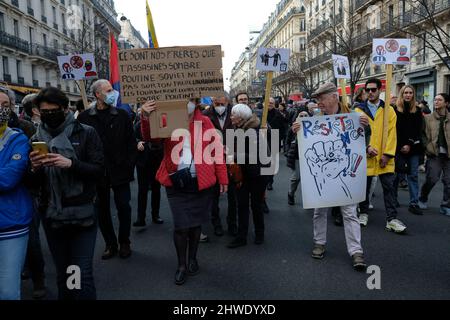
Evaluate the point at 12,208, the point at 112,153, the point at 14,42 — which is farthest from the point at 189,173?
the point at 14,42

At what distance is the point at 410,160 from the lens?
6.36 metres

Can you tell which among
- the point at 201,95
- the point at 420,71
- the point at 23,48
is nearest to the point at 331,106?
the point at 201,95

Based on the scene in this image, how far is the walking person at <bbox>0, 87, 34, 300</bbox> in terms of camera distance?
7.91ft

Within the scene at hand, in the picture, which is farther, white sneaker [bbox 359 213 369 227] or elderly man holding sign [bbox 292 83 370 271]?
white sneaker [bbox 359 213 369 227]

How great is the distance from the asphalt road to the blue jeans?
3.66 feet

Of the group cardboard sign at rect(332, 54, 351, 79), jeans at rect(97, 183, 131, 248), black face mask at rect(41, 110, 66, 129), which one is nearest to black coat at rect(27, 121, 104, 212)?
black face mask at rect(41, 110, 66, 129)

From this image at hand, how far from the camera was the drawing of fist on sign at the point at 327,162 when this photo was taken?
4.21 metres

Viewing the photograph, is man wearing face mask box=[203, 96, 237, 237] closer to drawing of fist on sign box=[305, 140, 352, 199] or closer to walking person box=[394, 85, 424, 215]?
drawing of fist on sign box=[305, 140, 352, 199]

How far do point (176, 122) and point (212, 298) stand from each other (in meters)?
1.58

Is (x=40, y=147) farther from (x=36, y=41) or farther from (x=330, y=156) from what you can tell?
(x=36, y=41)

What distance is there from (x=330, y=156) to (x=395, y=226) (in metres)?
1.70

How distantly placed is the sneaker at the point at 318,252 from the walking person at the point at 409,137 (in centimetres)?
248

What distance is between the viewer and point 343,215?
4.21 metres
